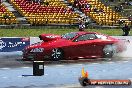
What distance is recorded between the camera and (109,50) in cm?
2058

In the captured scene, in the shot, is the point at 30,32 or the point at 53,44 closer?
the point at 53,44

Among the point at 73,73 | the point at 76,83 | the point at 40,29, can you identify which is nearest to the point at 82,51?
the point at 73,73

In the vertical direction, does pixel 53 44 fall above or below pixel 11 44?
above

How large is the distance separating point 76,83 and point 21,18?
2688cm

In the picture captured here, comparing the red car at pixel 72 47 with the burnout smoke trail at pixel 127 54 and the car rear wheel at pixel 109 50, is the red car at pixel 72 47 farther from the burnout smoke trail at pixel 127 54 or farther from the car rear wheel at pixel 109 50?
the burnout smoke trail at pixel 127 54

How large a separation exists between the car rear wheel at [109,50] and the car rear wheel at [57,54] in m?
2.32

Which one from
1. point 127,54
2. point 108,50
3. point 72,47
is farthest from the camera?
point 127,54

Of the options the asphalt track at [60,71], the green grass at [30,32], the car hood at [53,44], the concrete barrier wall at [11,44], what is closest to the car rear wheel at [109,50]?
the asphalt track at [60,71]

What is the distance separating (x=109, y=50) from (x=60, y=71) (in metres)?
4.36

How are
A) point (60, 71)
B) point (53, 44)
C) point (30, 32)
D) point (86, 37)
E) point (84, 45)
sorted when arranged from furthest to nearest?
point (30, 32), point (86, 37), point (84, 45), point (53, 44), point (60, 71)

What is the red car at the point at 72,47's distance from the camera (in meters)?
19.4

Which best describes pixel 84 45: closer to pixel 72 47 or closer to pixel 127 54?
pixel 72 47

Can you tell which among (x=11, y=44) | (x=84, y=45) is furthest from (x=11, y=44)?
(x=84, y=45)

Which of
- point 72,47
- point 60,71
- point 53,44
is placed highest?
point 53,44
